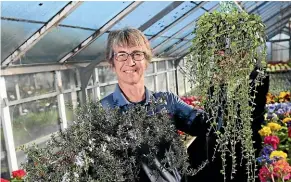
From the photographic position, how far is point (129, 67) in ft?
3.80

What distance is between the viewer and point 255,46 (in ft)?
2.96

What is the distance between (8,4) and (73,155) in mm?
1921

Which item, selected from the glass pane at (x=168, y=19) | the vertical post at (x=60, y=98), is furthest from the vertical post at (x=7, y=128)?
the glass pane at (x=168, y=19)

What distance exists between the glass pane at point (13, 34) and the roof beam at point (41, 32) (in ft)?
0.11

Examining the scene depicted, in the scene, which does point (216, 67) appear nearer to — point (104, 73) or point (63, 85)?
point (63, 85)

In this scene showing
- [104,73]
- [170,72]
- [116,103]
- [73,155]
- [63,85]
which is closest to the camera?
[73,155]

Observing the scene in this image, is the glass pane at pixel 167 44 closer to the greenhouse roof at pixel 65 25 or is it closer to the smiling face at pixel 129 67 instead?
the greenhouse roof at pixel 65 25

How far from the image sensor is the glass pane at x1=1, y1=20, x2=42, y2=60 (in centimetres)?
259

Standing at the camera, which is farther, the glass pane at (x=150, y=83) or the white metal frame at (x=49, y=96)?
the glass pane at (x=150, y=83)

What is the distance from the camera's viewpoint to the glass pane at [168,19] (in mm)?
4633

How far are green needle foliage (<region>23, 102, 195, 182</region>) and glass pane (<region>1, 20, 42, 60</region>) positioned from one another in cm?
202

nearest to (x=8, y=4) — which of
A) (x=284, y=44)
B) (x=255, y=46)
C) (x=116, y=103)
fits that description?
(x=116, y=103)

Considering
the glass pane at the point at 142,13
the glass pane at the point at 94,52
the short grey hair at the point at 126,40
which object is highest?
the glass pane at the point at 142,13

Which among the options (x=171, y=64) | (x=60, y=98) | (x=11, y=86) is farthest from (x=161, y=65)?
(x=11, y=86)
